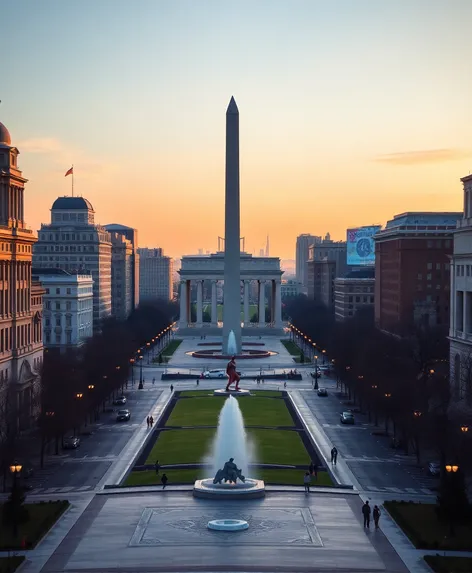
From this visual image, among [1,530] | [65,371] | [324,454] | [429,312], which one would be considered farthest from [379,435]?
[429,312]

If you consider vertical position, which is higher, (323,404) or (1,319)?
(1,319)

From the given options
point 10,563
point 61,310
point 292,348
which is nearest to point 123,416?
point 10,563

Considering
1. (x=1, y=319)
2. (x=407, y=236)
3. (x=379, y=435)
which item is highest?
(x=407, y=236)

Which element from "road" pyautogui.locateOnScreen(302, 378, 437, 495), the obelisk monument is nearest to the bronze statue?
"road" pyautogui.locateOnScreen(302, 378, 437, 495)

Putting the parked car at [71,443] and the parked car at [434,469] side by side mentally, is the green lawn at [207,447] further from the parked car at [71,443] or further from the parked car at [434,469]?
the parked car at [434,469]

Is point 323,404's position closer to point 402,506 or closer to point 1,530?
point 402,506
